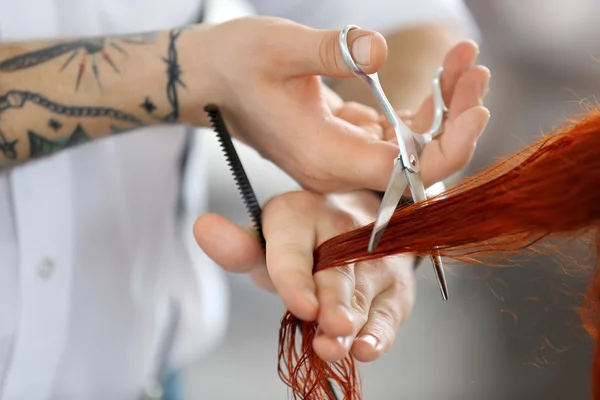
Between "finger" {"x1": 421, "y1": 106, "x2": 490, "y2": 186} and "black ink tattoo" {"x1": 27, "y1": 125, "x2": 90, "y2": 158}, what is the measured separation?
35cm

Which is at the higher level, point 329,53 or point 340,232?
point 329,53

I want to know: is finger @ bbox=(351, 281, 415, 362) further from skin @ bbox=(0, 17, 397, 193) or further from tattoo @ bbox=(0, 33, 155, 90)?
tattoo @ bbox=(0, 33, 155, 90)

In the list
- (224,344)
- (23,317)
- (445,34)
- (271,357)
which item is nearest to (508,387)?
(271,357)

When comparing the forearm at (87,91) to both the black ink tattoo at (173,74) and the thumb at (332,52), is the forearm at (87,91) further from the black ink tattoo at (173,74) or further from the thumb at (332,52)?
the thumb at (332,52)

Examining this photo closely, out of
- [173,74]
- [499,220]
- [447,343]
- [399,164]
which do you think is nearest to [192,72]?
[173,74]

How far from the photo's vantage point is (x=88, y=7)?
2.52 feet

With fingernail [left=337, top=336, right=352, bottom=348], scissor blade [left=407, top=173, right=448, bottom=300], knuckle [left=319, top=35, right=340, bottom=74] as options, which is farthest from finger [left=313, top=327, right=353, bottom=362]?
knuckle [left=319, top=35, right=340, bottom=74]

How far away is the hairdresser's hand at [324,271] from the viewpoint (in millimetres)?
444

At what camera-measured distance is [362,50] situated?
502 millimetres

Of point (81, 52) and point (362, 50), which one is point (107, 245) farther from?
point (362, 50)

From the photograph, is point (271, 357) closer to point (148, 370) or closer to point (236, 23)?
point (148, 370)

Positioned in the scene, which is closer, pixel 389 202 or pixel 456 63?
pixel 389 202

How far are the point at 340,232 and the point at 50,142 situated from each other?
32 cm

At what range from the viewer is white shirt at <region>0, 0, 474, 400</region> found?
2.35 feet
